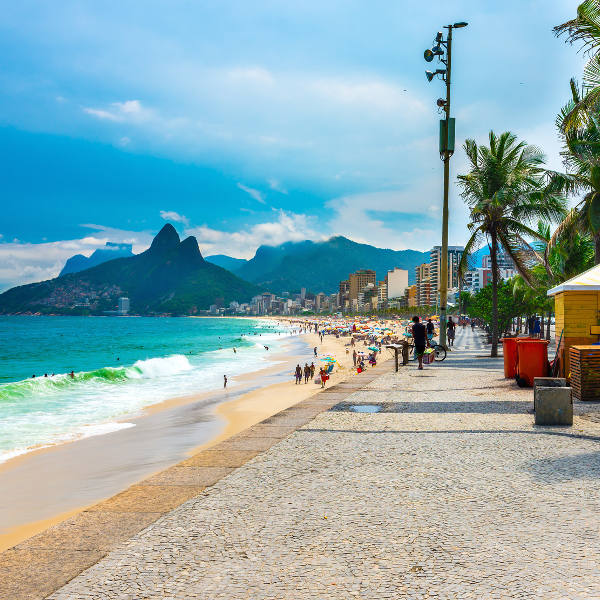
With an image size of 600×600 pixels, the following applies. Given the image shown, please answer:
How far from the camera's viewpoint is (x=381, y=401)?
34.7 feet

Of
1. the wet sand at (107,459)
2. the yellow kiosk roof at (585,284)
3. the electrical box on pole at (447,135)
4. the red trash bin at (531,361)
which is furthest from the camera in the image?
the electrical box on pole at (447,135)

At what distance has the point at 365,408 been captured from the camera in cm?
972

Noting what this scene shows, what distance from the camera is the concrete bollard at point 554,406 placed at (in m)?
7.78

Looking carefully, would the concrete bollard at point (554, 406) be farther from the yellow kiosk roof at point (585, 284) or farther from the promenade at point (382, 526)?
the yellow kiosk roof at point (585, 284)

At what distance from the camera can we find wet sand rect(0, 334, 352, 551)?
9.04 m

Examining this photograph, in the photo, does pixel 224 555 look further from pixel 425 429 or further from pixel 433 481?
pixel 425 429

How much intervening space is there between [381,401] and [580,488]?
5769 mm

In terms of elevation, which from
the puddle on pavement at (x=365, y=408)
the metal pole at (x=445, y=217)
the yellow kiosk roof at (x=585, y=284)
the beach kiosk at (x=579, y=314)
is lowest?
the puddle on pavement at (x=365, y=408)

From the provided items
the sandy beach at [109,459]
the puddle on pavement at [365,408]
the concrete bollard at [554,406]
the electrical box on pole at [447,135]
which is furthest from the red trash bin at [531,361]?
the electrical box on pole at [447,135]

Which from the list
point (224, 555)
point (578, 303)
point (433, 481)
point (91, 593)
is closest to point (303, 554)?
point (224, 555)

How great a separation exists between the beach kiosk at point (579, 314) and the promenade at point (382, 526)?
455 centimetres

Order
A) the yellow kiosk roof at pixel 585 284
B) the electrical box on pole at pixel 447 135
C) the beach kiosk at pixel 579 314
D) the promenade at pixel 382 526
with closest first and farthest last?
the promenade at pixel 382 526
the yellow kiosk roof at pixel 585 284
the beach kiosk at pixel 579 314
the electrical box on pole at pixel 447 135

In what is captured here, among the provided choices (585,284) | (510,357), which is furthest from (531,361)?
(585,284)

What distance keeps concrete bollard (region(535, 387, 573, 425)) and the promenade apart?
416 millimetres
